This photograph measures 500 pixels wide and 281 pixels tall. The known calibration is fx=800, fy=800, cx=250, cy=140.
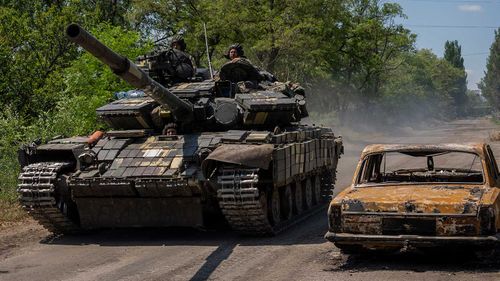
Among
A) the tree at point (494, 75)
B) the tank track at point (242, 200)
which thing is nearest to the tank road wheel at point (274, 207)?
the tank track at point (242, 200)

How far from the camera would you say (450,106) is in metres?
116

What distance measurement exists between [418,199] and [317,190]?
7335 millimetres

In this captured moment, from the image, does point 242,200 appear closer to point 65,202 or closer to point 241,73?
point 65,202

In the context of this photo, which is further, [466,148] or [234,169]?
[234,169]

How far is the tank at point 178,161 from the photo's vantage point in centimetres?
1109

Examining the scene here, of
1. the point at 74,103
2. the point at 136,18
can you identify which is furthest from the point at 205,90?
the point at 136,18

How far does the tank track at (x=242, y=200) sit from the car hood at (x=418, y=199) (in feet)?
6.58

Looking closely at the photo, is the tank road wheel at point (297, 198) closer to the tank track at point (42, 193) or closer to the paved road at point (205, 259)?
the paved road at point (205, 259)

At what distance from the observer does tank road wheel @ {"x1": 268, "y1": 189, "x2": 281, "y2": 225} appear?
39.7 ft

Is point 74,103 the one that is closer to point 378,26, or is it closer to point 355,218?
point 355,218

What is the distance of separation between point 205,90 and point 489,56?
119001mm

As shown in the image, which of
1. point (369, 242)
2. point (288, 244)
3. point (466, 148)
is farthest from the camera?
point (288, 244)

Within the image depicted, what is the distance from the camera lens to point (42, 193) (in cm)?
1163

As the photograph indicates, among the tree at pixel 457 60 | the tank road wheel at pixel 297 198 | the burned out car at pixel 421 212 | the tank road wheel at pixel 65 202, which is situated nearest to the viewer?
the burned out car at pixel 421 212
